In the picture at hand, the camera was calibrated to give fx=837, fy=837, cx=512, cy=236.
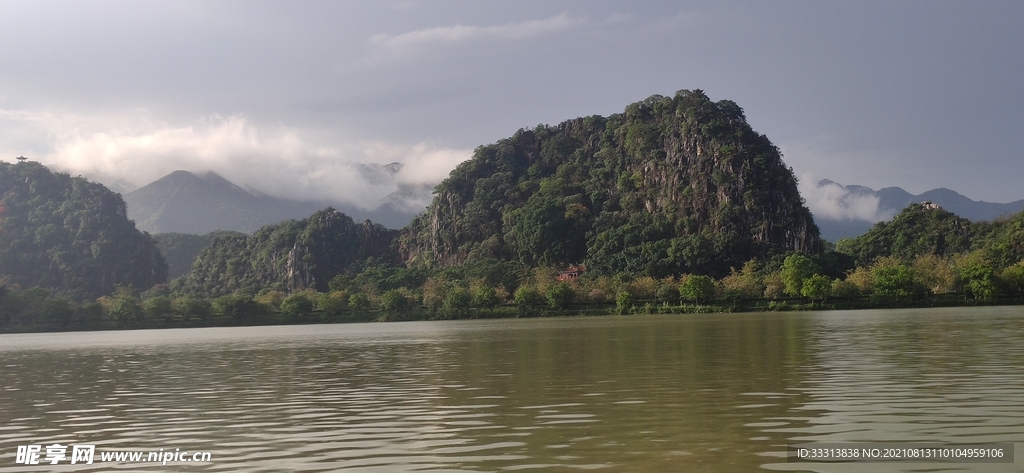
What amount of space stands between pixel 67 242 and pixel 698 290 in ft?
484

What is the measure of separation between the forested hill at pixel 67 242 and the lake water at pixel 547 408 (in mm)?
166176

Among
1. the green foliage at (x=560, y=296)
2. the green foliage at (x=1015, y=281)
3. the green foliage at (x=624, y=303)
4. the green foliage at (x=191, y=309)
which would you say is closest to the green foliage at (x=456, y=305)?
the green foliage at (x=560, y=296)

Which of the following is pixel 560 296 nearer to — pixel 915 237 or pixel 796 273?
pixel 796 273

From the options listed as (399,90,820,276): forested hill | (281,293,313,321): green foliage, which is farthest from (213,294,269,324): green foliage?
(399,90,820,276): forested hill

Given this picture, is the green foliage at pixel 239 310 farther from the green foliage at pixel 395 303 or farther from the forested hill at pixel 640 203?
the forested hill at pixel 640 203

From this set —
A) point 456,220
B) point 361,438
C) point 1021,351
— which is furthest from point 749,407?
point 456,220

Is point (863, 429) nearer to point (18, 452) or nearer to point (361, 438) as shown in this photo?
point (361, 438)

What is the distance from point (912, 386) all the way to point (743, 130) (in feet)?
490

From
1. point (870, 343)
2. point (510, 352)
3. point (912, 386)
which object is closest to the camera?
point (912, 386)

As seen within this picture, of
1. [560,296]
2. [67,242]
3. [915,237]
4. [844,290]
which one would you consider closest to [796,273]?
[844,290]

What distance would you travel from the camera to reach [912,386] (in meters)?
18.2

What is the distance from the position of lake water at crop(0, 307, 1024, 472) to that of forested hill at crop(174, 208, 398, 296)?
492 feet

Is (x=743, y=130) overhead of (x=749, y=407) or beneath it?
overhead

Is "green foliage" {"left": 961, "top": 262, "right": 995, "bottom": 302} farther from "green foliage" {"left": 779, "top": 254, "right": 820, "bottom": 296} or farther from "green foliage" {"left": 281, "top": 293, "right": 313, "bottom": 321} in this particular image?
"green foliage" {"left": 281, "top": 293, "right": 313, "bottom": 321}
